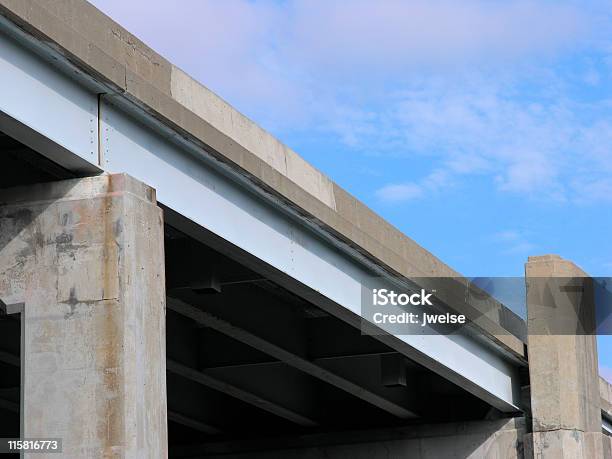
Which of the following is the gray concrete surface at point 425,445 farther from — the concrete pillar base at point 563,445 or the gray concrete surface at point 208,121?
the gray concrete surface at point 208,121

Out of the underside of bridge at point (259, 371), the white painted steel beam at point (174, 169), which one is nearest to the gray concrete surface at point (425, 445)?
the underside of bridge at point (259, 371)

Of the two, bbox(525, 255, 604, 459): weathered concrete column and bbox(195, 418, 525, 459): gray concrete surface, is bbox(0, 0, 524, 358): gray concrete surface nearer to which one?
bbox(525, 255, 604, 459): weathered concrete column

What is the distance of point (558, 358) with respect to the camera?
20.4 m

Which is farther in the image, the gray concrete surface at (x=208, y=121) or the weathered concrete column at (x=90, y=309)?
the gray concrete surface at (x=208, y=121)

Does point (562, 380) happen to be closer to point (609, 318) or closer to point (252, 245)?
point (609, 318)

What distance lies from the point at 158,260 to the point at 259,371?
1005 centimetres

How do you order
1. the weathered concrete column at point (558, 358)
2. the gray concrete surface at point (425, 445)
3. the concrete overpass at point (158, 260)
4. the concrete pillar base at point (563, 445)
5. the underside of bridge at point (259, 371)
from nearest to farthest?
1. the concrete overpass at point (158, 260)
2. the underside of bridge at point (259, 371)
3. the concrete pillar base at point (563, 445)
4. the weathered concrete column at point (558, 358)
5. the gray concrete surface at point (425, 445)

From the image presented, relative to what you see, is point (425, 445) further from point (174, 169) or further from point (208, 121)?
point (174, 169)

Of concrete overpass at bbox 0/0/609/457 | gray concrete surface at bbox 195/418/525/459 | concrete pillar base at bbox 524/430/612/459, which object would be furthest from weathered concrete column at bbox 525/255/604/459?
gray concrete surface at bbox 195/418/525/459

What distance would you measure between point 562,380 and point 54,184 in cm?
1118

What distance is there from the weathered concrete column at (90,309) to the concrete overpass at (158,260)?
14 millimetres

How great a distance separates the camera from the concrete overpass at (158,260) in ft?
34.3

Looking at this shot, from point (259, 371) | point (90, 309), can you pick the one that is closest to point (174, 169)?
point (90, 309)

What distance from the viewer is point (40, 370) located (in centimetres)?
1059
